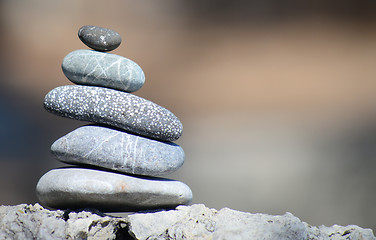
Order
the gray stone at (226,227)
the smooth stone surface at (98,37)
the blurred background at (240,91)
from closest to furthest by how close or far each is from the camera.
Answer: the gray stone at (226,227) < the smooth stone surface at (98,37) < the blurred background at (240,91)

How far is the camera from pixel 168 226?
1870 mm

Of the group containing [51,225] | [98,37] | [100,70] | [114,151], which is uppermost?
[98,37]

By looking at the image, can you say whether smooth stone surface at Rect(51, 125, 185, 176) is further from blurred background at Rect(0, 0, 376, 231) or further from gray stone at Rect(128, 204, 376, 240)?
blurred background at Rect(0, 0, 376, 231)

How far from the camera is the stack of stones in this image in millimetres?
1949

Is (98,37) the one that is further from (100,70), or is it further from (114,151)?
(114,151)

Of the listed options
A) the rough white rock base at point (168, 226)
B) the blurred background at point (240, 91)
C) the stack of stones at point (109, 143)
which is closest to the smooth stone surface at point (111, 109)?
the stack of stones at point (109, 143)

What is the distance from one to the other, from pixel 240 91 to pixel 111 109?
1861mm

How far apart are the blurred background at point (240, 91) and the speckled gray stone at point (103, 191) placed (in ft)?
4.79

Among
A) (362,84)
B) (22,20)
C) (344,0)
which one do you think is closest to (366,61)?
(362,84)

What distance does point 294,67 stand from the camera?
12.1 feet

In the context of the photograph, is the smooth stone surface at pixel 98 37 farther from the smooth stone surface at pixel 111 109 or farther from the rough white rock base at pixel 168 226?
the rough white rock base at pixel 168 226

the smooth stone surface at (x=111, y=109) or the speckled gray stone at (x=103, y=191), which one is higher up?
the smooth stone surface at (x=111, y=109)

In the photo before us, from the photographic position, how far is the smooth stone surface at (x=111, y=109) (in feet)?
6.84

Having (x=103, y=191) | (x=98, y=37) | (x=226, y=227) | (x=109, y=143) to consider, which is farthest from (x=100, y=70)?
(x=226, y=227)
